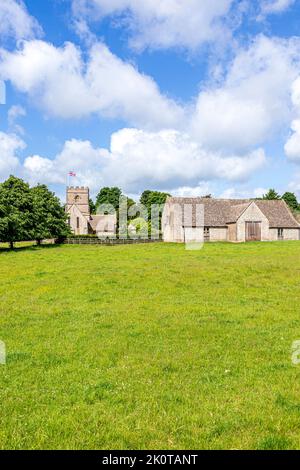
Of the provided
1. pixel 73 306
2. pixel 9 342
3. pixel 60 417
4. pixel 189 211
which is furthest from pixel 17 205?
pixel 60 417

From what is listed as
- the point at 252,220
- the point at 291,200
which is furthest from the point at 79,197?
the point at 291,200

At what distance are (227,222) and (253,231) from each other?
4.90 metres

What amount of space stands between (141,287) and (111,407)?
1478 centimetres

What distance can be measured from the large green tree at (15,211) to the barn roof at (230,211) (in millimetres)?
25687

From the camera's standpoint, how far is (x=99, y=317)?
16.2 m

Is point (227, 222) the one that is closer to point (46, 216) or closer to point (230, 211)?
point (230, 211)

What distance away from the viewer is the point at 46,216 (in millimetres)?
60531

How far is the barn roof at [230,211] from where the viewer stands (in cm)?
6606

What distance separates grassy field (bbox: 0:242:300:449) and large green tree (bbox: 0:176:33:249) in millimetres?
31760

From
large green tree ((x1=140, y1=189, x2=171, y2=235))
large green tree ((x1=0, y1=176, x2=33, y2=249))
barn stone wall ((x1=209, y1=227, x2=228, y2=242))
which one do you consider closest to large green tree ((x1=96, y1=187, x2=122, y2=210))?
large green tree ((x1=140, y1=189, x2=171, y2=235))

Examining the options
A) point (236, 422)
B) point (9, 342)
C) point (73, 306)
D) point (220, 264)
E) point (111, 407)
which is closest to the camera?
point (236, 422)

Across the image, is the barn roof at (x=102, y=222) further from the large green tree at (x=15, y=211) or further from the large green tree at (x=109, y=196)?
the large green tree at (x=15, y=211)

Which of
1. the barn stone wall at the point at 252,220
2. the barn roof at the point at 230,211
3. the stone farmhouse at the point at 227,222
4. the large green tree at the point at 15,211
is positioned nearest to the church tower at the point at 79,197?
the stone farmhouse at the point at 227,222
